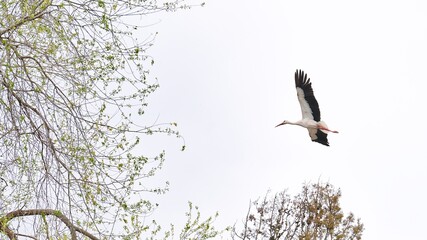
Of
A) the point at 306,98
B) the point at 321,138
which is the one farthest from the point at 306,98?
the point at 321,138

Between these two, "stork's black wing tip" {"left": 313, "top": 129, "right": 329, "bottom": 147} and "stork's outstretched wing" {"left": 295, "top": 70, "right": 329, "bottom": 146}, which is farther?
"stork's black wing tip" {"left": 313, "top": 129, "right": 329, "bottom": 147}

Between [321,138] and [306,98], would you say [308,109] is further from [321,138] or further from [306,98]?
[321,138]

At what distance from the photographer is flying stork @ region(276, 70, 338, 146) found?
50.0ft

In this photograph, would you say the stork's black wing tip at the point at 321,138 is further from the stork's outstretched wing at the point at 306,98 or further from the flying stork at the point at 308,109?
the stork's outstretched wing at the point at 306,98

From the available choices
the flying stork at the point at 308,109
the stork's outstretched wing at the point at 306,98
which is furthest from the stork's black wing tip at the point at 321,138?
the stork's outstretched wing at the point at 306,98

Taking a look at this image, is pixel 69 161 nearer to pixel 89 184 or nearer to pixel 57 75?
pixel 89 184

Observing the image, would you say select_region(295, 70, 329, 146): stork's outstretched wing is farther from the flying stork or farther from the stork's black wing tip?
the stork's black wing tip

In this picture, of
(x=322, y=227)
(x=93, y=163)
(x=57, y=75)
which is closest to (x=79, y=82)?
(x=57, y=75)

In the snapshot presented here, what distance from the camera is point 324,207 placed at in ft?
73.0

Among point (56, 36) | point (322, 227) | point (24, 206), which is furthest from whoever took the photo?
point (322, 227)

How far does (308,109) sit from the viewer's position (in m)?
15.4

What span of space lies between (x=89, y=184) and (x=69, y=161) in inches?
11.4

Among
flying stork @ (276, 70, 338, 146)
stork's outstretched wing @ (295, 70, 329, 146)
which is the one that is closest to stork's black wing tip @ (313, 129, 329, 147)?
flying stork @ (276, 70, 338, 146)

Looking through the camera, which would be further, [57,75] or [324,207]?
[324,207]
